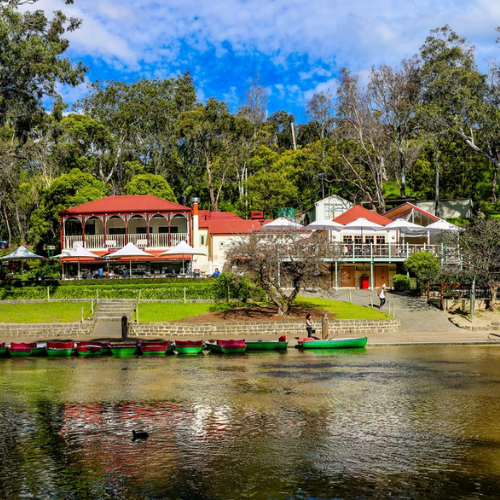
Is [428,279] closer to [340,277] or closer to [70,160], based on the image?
[340,277]

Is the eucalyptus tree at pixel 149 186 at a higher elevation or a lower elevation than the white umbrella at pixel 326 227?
higher

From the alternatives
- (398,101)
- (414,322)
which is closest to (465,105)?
(398,101)

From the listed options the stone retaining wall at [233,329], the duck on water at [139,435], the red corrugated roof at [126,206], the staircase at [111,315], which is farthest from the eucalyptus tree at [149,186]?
the duck on water at [139,435]

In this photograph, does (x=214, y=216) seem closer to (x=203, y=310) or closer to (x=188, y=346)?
(x=203, y=310)

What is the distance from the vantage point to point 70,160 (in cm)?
7550

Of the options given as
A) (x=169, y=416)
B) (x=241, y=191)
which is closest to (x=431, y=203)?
(x=241, y=191)

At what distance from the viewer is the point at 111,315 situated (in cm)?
4025

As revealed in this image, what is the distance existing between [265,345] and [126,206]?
2818 cm

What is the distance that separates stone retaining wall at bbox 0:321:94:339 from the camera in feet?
121

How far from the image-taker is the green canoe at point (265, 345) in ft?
108

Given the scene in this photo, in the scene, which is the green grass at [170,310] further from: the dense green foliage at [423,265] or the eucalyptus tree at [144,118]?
the eucalyptus tree at [144,118]

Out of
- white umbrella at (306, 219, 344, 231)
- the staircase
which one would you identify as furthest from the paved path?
the staircase

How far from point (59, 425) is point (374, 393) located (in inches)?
436

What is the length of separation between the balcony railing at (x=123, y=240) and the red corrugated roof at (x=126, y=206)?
228cm
